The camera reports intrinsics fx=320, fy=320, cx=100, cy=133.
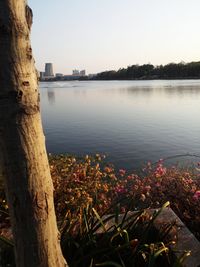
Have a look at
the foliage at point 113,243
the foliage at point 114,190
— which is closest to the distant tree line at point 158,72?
the foliage at point 114,190

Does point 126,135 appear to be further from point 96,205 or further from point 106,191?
point 96,205

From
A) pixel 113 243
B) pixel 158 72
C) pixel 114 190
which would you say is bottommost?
pixel 114 190

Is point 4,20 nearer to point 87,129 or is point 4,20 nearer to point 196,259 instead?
point 196,259

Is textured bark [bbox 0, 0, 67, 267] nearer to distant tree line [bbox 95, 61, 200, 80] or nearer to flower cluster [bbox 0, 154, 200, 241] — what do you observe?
flower cluster [bbox 0, 154, 200, 241]

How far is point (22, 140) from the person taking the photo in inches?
85.7

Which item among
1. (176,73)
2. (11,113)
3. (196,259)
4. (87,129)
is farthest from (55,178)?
(176,73)

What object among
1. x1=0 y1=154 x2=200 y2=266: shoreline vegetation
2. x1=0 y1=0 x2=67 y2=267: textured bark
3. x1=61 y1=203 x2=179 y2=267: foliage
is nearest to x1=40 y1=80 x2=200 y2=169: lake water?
x1=0 y1=154 x2=200 y2=266: shoreline vegetation

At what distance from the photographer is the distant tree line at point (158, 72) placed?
5625 inches

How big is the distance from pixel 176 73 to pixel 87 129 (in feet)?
434

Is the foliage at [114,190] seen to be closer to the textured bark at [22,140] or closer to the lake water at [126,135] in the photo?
the textured bark at [22,140]

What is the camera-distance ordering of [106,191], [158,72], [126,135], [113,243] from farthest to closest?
[158,72], [126,135], [106,191], [113,243]

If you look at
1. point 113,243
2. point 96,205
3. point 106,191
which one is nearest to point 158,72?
point 106,191

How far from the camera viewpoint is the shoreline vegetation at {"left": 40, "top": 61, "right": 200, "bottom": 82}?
143 meters

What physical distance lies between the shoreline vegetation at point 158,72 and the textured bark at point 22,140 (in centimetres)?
14525
